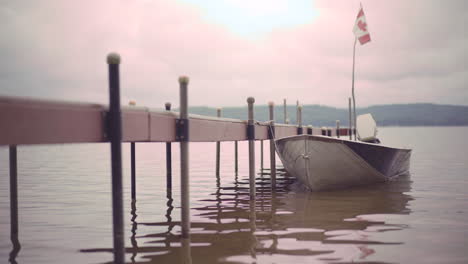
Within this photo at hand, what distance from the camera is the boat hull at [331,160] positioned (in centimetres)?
1380

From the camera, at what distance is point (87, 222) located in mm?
10273

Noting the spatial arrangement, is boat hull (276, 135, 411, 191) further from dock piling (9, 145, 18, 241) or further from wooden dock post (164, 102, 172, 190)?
dock piling (9, 145, 18, 241)

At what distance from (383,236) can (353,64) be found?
13088mm

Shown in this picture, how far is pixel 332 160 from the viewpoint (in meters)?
13.9

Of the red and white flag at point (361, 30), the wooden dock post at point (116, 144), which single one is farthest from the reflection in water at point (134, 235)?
the red and white flag at point (361, 30)

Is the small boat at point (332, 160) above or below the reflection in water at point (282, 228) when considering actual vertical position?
above

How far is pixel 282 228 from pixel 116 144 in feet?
15.6

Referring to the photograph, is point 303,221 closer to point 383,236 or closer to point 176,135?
point 383,236

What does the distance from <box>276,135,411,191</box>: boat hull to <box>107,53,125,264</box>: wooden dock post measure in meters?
8.80

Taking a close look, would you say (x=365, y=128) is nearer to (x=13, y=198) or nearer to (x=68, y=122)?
(x=13, y=198)

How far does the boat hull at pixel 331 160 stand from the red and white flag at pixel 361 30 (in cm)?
545

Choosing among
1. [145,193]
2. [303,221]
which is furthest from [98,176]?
[303,221]

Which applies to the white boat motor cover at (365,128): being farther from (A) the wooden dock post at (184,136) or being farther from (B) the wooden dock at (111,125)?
(A) the wooden dock post at (184,136)

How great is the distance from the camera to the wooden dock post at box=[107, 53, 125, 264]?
557 centimetres
